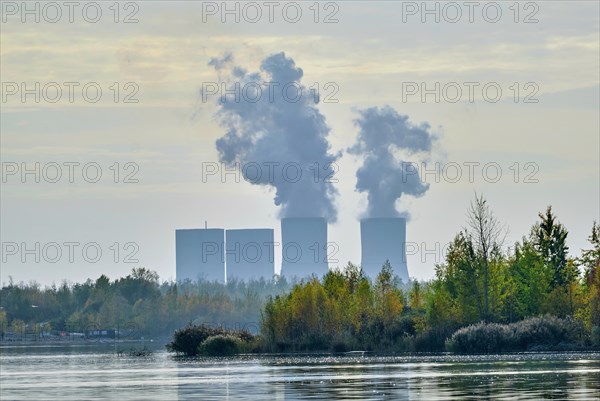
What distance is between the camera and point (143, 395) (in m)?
56.4

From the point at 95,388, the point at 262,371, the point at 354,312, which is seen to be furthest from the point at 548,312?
the point at 95,388

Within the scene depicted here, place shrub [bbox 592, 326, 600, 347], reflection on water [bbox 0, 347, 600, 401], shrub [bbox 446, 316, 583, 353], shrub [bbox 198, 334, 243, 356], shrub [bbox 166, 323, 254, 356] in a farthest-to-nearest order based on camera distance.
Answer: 1. shrub [bbox 166, 323, 254, 356]
2. shrub [bbox 198, 334, 243, 356]
3. shrub [bbox 446, 316, 583, 353]
4. shrub [bbox 592, 326, 600, 347]
5. reflection on water [bbox 0, 347, 600, 401]

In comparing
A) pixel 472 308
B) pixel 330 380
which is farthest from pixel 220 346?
pixel 330 380

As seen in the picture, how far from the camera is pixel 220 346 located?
384 feet

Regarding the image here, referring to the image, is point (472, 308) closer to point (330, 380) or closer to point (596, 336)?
point (596, 336)

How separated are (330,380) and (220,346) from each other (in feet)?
175

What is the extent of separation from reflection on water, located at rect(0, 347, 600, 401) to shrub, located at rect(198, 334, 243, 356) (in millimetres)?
24268

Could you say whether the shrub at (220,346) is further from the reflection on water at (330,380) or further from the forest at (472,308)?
the reflection on water at (330,380)

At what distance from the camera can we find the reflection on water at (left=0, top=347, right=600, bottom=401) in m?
53.8

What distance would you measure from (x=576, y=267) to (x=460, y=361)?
30.6m

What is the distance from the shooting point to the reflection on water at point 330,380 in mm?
53844

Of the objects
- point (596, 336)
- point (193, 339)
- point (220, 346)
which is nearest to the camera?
point (596, 336)

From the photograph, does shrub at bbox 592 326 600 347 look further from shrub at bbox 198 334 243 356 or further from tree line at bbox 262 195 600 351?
shrub at bbox 198 334 243 356

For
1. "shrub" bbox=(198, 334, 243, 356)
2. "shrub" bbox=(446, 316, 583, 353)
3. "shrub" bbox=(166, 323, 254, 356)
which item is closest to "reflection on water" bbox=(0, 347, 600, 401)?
"shrub" bbox=(446, 316, 583, 353)
